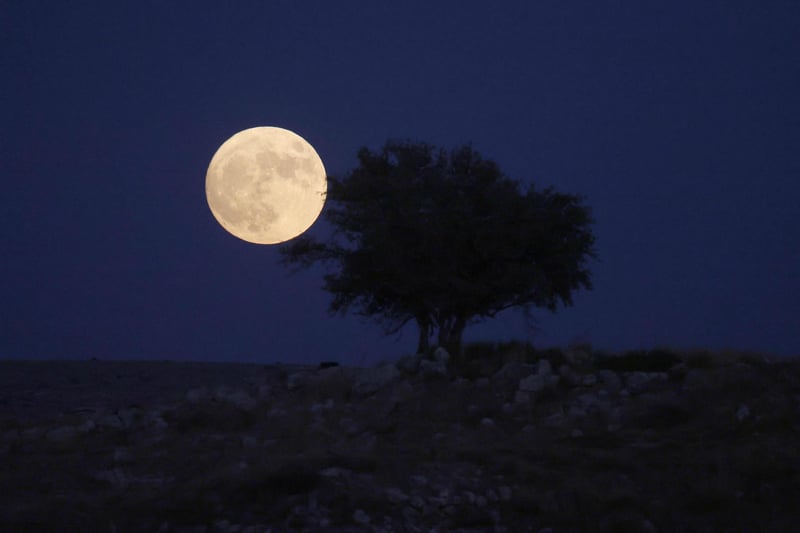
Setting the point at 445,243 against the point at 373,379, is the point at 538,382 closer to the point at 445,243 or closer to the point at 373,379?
the point at 373,379

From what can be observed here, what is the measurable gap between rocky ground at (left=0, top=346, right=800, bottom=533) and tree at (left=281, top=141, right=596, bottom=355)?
584cm

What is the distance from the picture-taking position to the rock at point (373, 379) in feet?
62.7

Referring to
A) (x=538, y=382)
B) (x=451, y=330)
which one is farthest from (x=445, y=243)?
(x=538, y=382)

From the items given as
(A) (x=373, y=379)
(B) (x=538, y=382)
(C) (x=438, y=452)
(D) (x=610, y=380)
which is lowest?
(C) (x=438, y=452)

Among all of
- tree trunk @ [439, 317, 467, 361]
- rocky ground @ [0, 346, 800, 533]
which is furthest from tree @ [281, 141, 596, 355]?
rocky ground @ [0, 346, 800, 533]

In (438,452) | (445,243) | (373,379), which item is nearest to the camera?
(438,452)

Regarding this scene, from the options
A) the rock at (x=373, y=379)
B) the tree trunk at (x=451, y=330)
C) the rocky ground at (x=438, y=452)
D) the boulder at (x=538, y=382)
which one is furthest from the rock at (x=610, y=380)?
the tree trunk at (x=451, y=330)

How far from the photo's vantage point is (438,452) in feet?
41.5

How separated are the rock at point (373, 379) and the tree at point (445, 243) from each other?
6.33 meters

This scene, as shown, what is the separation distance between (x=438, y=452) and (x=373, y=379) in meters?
6.93

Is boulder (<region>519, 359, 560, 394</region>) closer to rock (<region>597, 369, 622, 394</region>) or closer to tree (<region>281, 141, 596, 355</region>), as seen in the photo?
rock (<region>597, 369, 622, 394</region>)

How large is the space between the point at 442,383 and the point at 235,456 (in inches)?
286

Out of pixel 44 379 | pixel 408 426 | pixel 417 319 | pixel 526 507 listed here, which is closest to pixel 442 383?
pixel 408 426

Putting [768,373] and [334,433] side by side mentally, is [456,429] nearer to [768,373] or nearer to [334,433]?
[334,433]
